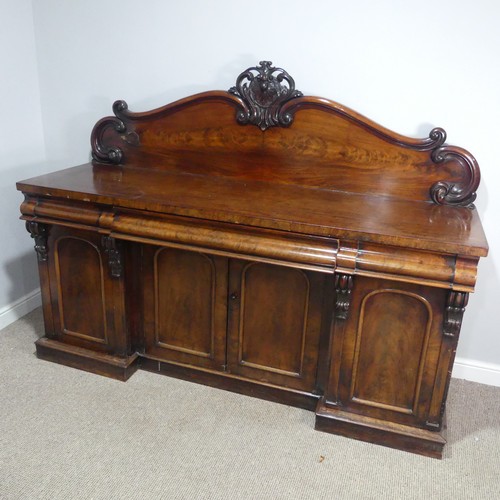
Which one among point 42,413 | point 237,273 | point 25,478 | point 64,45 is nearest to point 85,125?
point 64,45

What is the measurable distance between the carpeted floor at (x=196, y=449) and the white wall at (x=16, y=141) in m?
0.60

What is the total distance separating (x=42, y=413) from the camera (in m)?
2.08

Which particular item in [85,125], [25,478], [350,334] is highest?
[85,125]

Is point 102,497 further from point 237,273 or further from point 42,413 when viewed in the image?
point 237,273

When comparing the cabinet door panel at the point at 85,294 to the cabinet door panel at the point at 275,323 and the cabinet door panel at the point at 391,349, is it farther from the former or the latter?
the cabinet door panel at the point at 391,349

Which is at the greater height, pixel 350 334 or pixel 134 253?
pixel 134 253

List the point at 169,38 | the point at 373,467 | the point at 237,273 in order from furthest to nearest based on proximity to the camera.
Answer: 1. the point at 169,38
2. the point at 237,273
3. the point at 373,467

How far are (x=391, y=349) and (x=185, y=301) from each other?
826 millimetres

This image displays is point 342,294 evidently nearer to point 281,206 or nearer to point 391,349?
point 391,349

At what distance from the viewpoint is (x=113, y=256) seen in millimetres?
2098

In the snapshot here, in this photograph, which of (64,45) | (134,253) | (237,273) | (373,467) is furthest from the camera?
(64,45)

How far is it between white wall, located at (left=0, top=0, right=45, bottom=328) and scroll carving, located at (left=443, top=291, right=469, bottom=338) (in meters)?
2.07

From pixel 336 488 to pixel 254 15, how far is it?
5.98 feet

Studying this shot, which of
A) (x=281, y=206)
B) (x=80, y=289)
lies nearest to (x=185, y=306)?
(x=80, y=289)
